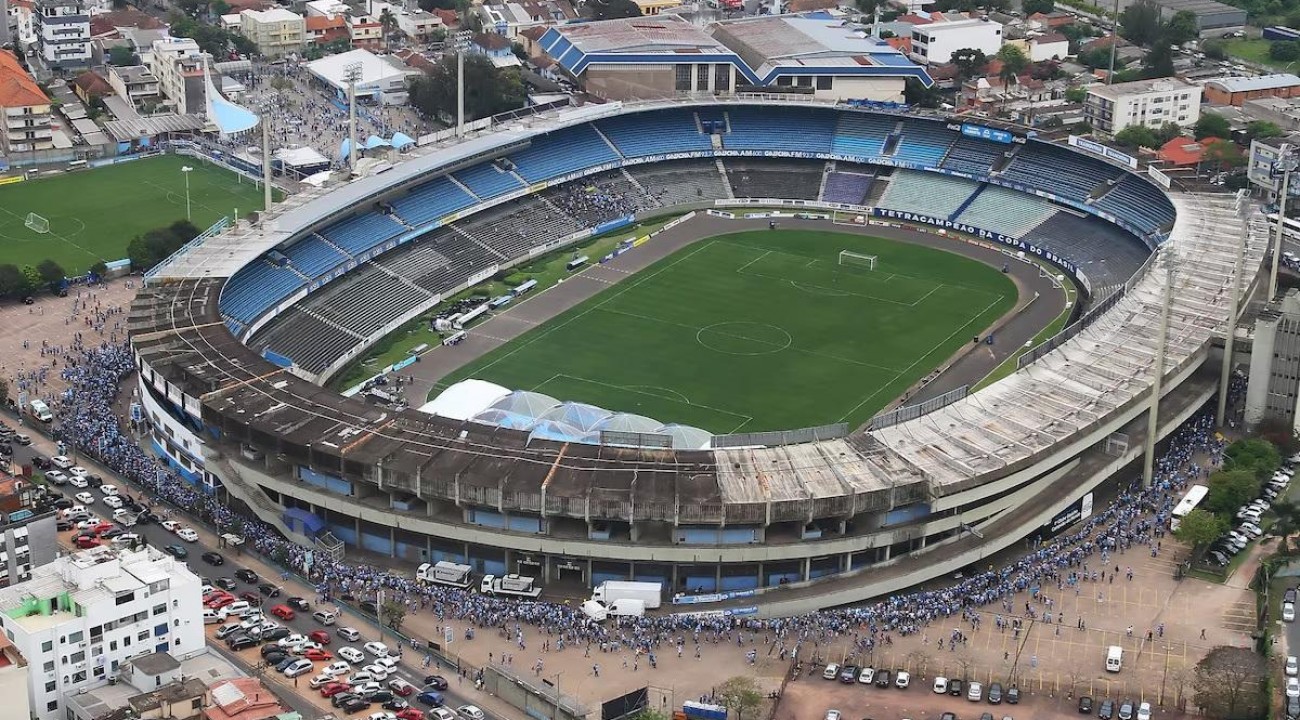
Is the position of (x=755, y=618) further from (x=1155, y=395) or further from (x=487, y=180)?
(x=487, y=180)

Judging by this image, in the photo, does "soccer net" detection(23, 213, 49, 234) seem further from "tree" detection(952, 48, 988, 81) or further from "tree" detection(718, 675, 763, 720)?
"tree" detection(718, 675, 763, 720)

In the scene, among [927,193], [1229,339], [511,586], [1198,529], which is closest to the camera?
[511,586]

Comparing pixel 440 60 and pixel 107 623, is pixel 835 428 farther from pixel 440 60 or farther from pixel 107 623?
pixel 440 60

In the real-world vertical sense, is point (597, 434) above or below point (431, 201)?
below

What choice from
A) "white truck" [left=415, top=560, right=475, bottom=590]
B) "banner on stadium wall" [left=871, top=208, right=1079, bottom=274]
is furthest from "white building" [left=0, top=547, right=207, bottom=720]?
"banner on stadium wall" [left=871, top=208, right=1079, bottom=274]

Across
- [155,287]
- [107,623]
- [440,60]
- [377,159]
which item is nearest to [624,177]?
[377,159]

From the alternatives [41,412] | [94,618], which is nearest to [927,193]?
[41,412]

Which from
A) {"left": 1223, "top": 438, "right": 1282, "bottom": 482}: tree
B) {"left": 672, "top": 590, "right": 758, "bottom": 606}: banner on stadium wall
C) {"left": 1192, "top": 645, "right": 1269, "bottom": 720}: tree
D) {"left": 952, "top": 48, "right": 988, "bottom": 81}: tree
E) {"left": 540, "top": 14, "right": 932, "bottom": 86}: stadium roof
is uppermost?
{"left": 540, "top": 14, "right": 932, "bottom": 86}: stadium roof
